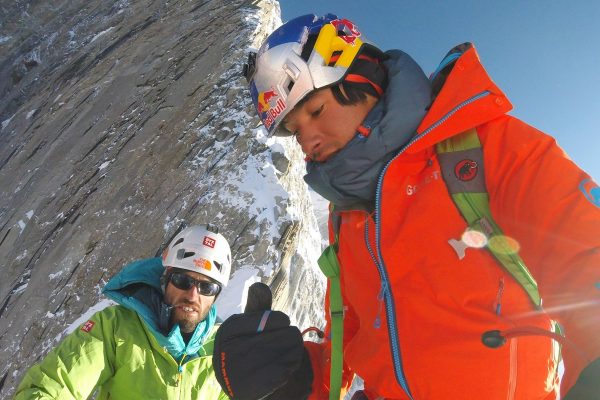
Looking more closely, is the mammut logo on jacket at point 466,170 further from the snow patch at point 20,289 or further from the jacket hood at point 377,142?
the snow patch at point 20,289

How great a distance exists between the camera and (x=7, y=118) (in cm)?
1981

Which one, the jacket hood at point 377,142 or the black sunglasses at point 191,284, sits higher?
the jacket hood at point 377,142

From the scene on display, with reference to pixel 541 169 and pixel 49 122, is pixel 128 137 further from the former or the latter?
pixel 541 169

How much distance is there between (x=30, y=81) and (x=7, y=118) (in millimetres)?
2611

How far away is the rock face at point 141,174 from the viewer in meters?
8.77

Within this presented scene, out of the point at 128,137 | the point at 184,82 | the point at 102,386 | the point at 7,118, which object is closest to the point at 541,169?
the point at 102,386

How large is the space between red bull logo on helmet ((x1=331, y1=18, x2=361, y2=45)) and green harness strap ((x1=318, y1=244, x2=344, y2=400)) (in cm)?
117

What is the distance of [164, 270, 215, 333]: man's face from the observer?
391cm

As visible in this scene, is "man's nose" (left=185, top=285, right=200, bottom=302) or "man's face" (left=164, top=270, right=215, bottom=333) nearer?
"man's face" (left=164, top=270, right=215, bottom=333)

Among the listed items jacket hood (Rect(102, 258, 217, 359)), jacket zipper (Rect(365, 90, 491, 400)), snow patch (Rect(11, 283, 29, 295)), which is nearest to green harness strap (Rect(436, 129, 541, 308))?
jacket zipper (Rect(365, 90, 491, 400))

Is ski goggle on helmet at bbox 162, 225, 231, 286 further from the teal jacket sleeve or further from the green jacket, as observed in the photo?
the teal jacket sleeve

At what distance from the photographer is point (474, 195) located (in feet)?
4.61

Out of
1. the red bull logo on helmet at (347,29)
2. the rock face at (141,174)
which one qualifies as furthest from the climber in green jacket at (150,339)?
the rock face at (141,174)

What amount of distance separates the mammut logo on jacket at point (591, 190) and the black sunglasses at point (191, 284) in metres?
3.71
